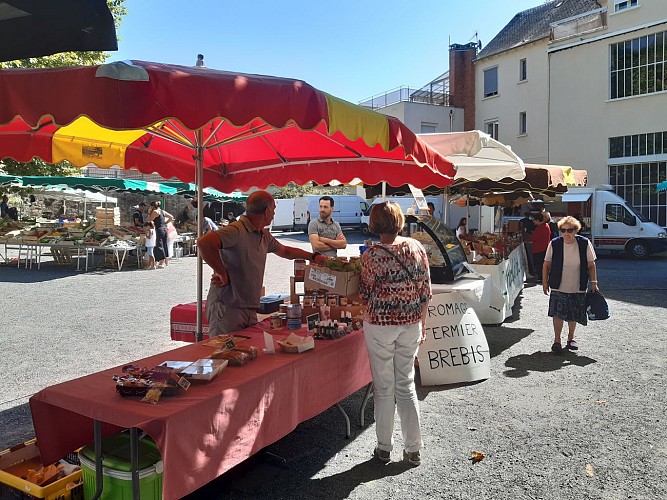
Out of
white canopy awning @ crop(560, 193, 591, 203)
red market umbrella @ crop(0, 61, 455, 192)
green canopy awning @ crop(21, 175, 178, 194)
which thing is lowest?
red market umbrella @ crop(0, 61, 455, 192)

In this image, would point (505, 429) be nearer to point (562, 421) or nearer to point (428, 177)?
point (562, 421)

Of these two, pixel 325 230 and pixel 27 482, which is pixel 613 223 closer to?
pixel 325 230

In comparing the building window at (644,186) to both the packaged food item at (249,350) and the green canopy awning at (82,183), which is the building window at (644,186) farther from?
the packaged food item at (249,350)

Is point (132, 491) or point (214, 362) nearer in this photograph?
point (132, 491)

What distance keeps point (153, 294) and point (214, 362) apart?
8532mm

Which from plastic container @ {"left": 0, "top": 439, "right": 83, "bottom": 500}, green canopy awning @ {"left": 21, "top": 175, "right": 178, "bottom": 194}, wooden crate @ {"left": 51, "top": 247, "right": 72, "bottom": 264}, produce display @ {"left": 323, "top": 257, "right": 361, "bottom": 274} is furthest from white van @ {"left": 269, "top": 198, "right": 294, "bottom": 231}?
plastic container @ {"left": 0, "top": 439, "right": 83, "bottom": 500}

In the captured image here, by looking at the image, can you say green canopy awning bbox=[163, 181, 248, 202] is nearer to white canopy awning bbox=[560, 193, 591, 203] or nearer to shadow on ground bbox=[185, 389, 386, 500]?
white canopy awning bbox=[560, 193, 591, 203]

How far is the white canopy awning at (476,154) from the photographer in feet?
22.1

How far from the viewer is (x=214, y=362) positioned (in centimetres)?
311

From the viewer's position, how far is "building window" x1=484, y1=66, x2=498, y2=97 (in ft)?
93.6

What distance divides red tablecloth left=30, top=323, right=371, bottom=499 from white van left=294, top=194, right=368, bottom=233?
30.5 meters

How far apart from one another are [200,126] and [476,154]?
5421 millimetres

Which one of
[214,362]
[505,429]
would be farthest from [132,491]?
[505,429]

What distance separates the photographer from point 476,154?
7418 millimetres
